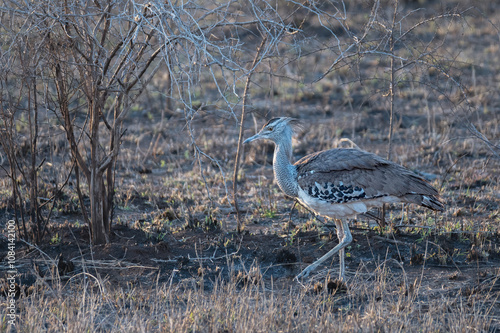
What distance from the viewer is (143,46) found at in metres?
5.20

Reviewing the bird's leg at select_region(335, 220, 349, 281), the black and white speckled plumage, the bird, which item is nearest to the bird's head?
the bird

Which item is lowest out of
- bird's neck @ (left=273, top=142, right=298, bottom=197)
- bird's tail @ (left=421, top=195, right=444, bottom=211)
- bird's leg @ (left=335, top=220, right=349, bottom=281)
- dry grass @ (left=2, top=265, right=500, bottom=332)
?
dry grass @ (left=2, top=265, right=500, bottom=332)

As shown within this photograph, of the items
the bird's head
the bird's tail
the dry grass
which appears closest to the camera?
the dry grass

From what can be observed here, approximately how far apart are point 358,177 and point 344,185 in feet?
0.56

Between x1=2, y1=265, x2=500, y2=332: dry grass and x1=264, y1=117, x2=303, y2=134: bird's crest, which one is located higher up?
x1=264, y1=117, x2=303, y2=134: bird's crest

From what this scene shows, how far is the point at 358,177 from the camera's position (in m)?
5.55

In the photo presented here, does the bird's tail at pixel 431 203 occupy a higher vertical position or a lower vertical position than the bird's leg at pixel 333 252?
higher

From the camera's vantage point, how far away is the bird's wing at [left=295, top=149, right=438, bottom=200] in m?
5.48

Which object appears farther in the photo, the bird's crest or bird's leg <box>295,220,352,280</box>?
the bird's crest

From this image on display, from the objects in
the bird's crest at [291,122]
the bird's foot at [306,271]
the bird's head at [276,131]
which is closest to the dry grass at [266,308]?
the bird's foot at [306,271]

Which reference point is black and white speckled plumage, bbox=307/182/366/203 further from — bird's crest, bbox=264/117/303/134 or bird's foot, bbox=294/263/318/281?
bird's crest, bbox=264/117/303/134

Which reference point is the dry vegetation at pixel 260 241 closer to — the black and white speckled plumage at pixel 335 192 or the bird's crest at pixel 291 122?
the bird's crest at pixel 291 122

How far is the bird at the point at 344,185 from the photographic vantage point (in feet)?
17.9

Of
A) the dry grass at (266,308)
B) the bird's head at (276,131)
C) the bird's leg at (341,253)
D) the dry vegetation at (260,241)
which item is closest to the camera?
the dry grass at (266,308)
